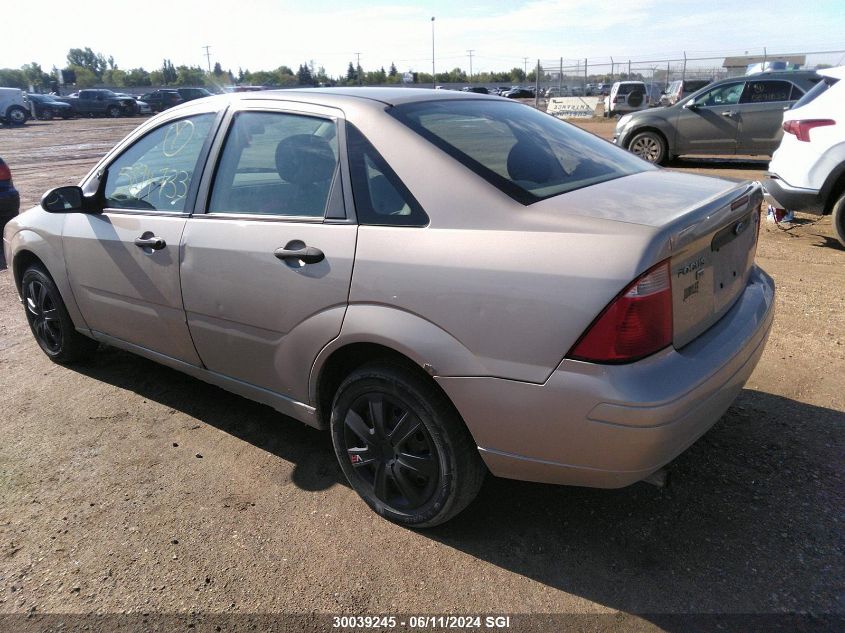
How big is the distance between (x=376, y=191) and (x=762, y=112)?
1182 centimetres

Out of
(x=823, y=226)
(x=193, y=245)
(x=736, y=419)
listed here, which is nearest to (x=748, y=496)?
(x=736, y=419)

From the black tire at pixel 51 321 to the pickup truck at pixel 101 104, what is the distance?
4617 cm

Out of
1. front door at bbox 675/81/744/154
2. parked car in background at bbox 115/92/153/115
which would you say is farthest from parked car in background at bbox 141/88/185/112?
front door at bbox 675/81/744/154

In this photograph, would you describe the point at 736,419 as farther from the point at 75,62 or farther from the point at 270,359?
the point at 75,62

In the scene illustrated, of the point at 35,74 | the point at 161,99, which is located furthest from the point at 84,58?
the point at 161,99

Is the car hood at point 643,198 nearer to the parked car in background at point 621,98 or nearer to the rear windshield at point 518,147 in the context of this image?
A: the rear windshield at point 518,147

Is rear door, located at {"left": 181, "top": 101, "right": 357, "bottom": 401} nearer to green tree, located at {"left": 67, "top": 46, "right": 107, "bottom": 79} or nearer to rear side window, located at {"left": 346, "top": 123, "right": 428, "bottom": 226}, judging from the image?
rear side window, located at {"left": 346, "top": 123, "right": 428, "bottom": 226}

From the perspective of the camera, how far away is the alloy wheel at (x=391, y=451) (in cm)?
253

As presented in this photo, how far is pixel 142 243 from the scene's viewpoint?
10.9 ft

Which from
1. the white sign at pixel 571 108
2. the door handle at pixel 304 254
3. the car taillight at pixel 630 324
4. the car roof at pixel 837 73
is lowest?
Answer: the white sign at pixel 571 108

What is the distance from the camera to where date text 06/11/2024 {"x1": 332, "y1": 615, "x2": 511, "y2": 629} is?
2223 millimetres

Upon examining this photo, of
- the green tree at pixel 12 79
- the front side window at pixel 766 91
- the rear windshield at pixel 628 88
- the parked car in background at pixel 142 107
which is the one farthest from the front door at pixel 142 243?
the green tree at pixel 12 79

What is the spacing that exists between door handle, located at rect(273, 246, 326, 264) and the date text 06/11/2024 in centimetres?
133

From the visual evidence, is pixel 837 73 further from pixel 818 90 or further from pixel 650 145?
pixel 650 145
